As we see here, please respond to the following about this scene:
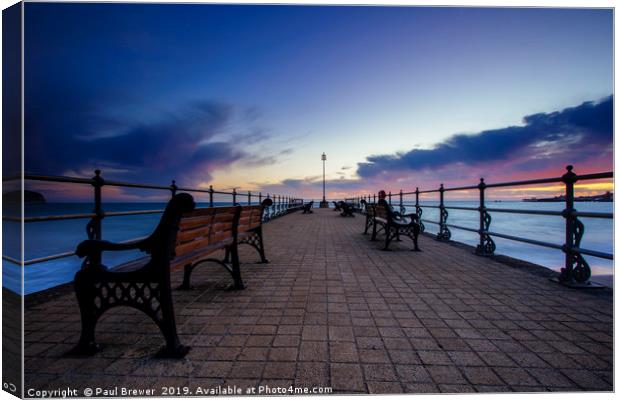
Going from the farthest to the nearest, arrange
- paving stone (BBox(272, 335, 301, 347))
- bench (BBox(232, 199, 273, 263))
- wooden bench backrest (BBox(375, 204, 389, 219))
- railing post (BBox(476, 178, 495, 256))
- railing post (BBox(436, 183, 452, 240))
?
railing post (BBox(436, 183, 452, 240)) < wooden bench backrest (BBox(375, 204, 389, 219)) < railing post (BBox(476, 178, 495, 256)) < bench (BBox(232, 199, 273, 263)) < paving stone (BBox(272, 335, 301, 347))

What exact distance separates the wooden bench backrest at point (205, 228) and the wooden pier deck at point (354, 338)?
22.6 inches

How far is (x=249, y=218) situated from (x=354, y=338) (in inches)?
93.7

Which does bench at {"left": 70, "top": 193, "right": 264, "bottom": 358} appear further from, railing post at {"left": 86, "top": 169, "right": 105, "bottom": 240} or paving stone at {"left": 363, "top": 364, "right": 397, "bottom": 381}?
railing post at {"left": 86, "top": 169, "right": 105, "bottom": 240}

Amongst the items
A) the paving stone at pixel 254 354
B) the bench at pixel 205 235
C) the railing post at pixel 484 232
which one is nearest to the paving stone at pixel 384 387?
the paving stone at pixel 254 354

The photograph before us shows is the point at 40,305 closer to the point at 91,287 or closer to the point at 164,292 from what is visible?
the point at 91,287

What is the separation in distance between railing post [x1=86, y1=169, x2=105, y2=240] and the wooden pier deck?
643mm

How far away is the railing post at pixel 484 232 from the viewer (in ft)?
16.8

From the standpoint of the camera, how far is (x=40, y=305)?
9.00 feet

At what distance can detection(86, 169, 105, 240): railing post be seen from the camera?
10.9 ft

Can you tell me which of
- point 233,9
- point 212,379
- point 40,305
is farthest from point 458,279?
point 40,305

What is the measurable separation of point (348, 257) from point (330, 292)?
195 centimetres

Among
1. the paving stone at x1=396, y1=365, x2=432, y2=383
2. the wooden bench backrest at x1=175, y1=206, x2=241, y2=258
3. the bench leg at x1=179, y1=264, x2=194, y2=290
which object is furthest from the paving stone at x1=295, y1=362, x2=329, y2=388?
the bench leg at x1=179, y1=264, x2=194, y2=290

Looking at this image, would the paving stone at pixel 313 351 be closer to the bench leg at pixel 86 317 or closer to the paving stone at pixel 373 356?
the paving stone at pixel 373 356

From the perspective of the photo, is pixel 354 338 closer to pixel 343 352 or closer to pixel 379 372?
pixel 343 352
